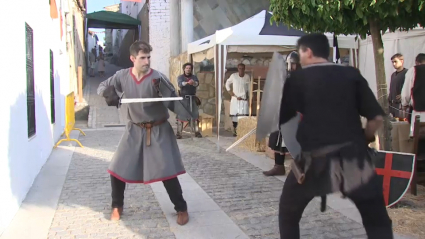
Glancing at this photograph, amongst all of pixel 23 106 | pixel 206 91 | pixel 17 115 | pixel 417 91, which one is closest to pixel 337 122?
pixel 417 91

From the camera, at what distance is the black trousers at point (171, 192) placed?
12.3 feet

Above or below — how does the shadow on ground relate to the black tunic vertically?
below

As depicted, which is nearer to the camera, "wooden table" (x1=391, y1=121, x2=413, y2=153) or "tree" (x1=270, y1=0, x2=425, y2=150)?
"tree" (x1=270, y1=0, x2=425, y2=150)

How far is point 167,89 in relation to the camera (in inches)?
146

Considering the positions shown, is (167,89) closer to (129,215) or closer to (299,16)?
(129,215)

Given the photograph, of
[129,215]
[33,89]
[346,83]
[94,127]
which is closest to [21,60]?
[33,89]

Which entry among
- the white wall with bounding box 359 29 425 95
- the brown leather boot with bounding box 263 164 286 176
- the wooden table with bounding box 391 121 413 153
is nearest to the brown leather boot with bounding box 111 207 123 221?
the brown leather boot with bounding box 263 164 286 176

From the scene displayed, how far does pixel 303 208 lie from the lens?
8.34 ft

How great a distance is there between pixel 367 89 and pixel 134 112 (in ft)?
6.99

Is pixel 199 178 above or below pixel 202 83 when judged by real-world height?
below

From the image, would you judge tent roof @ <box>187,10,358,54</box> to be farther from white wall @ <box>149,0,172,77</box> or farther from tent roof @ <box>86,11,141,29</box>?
tent roof @ <box>86,11,141,29</box>

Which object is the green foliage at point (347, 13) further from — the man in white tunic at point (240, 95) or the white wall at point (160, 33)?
the white wall at point (160, 33)

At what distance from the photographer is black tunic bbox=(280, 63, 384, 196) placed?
2381 mm

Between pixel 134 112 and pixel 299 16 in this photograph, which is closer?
pixel 134 112
